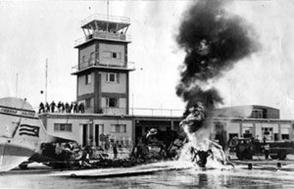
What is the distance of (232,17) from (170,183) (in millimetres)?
16732

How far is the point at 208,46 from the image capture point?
37.6 metres

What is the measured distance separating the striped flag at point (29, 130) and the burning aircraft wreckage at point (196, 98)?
0.25 ft

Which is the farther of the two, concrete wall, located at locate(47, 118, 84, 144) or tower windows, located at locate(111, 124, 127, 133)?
tower windows, located at locate(111, 124, 127, 133)

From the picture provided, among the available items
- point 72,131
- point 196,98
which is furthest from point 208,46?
point 72,131

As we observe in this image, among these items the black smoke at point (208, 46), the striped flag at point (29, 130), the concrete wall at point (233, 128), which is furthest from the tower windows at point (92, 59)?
the striped flag at point (29, 130)

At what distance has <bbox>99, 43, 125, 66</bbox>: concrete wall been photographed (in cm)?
6650

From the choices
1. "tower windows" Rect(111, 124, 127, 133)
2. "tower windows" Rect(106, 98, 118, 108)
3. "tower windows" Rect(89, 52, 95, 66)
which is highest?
"tower windows" Rect(89, 52, 95, 66)

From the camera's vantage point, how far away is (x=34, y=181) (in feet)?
77.7

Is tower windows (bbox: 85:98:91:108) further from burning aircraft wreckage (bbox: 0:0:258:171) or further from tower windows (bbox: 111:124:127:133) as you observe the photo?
burning aircraft wreckage (bbox: 0:0:258:171)

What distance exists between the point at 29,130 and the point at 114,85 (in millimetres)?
41011

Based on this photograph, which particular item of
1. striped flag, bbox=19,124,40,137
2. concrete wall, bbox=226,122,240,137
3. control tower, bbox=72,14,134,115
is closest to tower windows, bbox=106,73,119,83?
control tower, bbox=72,14,134,115

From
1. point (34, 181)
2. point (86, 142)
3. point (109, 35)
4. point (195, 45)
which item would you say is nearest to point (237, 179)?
point (34, 181)

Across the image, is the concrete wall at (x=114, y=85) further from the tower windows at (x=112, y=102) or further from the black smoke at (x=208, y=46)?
the black smoke at (x=208, y=46)

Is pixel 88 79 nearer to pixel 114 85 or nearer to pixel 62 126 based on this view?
pixel 114 85
